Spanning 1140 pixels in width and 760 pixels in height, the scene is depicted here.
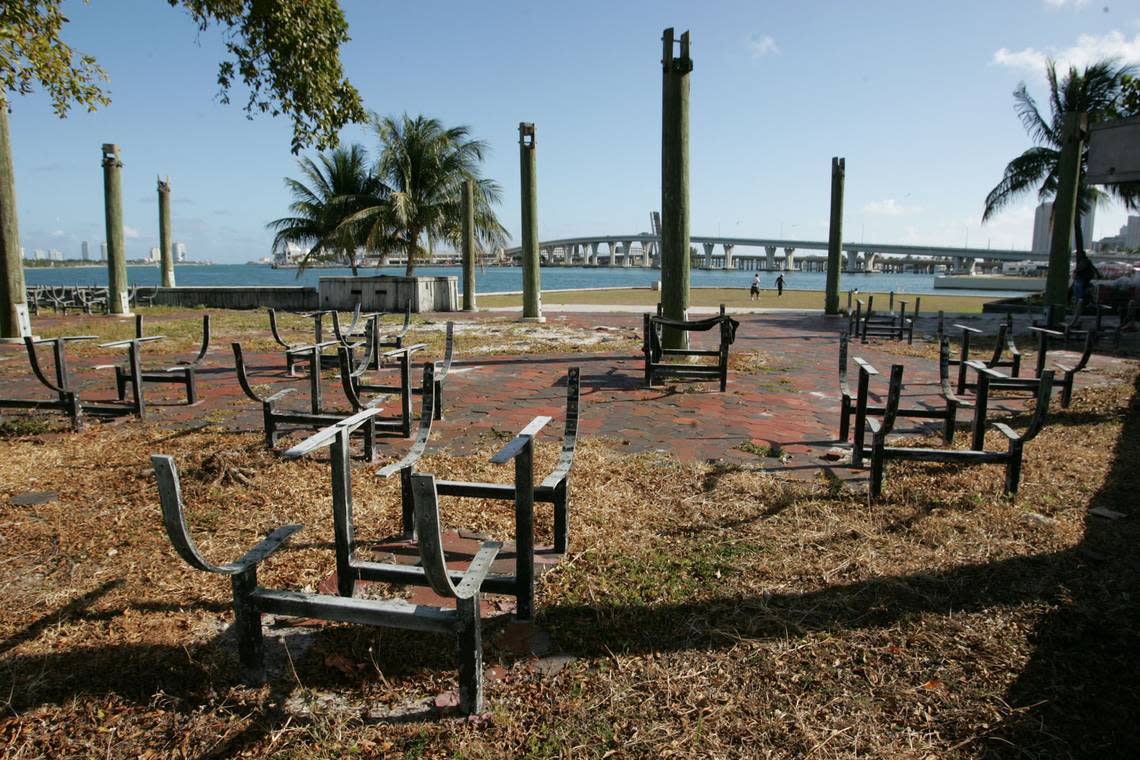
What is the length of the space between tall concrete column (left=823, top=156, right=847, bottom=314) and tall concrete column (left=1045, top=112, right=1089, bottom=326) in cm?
472

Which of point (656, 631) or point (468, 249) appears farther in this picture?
point (468, 249)

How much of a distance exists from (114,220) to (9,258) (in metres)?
7.33

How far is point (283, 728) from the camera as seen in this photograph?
2.05 metres

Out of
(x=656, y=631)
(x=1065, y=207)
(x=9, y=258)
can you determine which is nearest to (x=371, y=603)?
(x=656, y=631)

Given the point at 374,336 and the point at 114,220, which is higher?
the point at 114,220

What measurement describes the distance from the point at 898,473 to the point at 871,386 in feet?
12.4

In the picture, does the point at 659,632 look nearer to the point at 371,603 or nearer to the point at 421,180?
the point at 371,603

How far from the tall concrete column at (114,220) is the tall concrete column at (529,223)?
9.90 metres

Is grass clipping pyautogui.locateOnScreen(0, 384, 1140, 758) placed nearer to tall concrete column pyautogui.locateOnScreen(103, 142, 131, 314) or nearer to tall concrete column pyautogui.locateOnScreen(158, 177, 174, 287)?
tall concrete column pyautogui.locateOnScreen(103, 142, 131, 314)

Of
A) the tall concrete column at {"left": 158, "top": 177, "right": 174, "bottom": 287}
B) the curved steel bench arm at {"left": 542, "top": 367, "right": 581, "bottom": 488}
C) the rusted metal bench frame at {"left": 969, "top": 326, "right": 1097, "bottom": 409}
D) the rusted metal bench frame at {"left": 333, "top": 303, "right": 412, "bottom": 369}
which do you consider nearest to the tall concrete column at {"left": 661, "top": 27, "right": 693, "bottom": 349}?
the rusted metal bench frame at {"left": 333, "top": 303, "right": 412, "bottom": 369}

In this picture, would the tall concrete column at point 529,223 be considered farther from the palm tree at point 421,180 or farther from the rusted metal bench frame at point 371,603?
the rusted metal bench frame at point 371,603

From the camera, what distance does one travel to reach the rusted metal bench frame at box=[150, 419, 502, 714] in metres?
1.98

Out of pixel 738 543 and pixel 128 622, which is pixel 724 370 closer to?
pixel 738 543

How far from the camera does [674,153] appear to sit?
8453 millimetres
